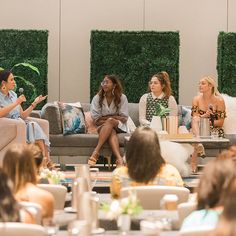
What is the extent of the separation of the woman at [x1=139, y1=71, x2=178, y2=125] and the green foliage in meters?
1.92

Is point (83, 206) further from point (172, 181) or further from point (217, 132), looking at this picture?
point (217, 132)

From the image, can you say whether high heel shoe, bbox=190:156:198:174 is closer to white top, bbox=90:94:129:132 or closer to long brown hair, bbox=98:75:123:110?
white top, bbox=90:94:129:132

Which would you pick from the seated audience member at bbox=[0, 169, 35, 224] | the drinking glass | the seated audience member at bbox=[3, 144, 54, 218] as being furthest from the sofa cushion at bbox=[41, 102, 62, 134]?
the seated audience member at bbox=[0, 169, 35, 224]

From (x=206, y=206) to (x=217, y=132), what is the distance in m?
6.33

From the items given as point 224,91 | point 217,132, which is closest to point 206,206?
point 217,132

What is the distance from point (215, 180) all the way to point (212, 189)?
4 centimetres

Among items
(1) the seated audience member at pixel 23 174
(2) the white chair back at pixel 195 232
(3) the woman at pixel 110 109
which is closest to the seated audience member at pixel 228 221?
(2) the white chair back at pixel 195 232

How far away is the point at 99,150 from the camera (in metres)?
10.5

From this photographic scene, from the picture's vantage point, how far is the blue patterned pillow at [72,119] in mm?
10703

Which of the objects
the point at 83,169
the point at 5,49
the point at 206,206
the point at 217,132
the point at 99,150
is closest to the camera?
the point at 206,206

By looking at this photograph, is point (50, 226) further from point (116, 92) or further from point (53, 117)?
point (116, 92)

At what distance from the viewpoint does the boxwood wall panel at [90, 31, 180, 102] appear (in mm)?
12047

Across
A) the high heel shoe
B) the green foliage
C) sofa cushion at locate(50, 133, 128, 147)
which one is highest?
the green foliage

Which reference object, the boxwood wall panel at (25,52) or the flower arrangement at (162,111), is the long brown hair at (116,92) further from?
the boxwood wall panel at (25,52)
